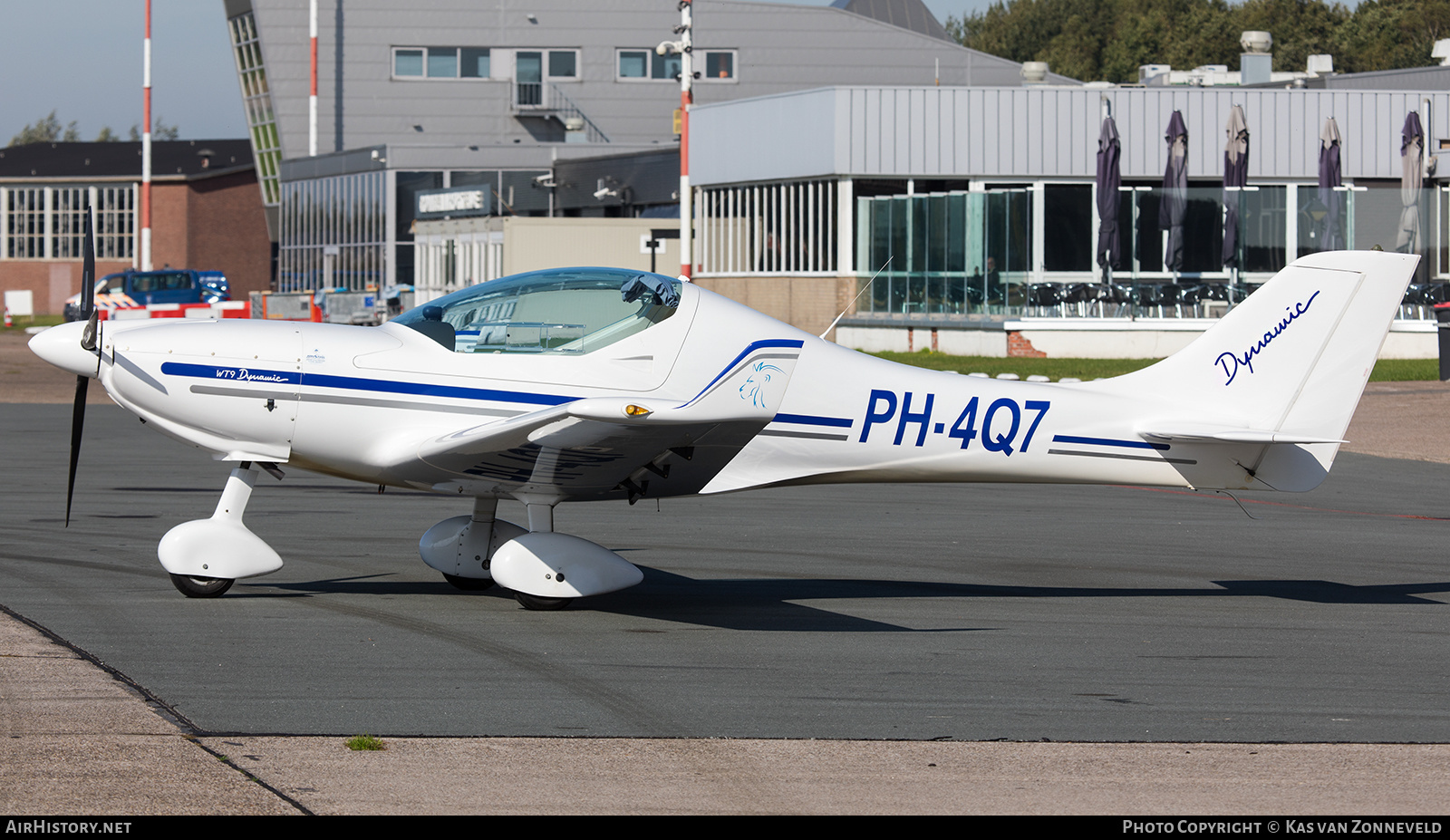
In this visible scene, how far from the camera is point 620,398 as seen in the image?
841cm

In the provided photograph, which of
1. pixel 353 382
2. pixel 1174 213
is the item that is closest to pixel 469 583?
pixel 353 382

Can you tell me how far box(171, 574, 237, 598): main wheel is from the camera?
893 cm

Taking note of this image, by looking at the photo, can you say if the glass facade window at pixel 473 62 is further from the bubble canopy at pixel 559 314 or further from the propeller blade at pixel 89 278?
the bubble canopy at pixel 559 314

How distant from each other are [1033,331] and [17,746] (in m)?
27.8

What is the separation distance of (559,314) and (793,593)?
2.31m

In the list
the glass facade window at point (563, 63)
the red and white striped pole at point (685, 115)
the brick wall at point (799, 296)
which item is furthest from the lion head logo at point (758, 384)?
the glass facade window at point (563, 63)

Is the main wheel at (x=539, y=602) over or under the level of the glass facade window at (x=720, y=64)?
A: under

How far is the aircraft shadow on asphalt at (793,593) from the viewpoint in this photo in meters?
8.89

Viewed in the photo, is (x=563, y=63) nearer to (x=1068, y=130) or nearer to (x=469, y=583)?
(x=1068, y=130)

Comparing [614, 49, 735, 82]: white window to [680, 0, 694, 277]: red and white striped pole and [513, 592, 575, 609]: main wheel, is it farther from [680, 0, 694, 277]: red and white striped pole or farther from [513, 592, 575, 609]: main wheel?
[513, 592, 575, 609]: main wheel

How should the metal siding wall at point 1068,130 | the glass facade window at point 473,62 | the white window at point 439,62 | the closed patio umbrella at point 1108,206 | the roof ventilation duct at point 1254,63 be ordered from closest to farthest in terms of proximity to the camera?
the closed patio umbrella at point 1108,206 < the metal siding wall at point 1068,130 < the roof ventilation duct at point 1254,63 < the white window at point 439,62 < the glass facade window at point 473,62

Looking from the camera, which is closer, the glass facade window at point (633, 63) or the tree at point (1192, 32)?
the glass facade window at point (633, 63)

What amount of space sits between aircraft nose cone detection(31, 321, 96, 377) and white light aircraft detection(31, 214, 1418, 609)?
0.01 m

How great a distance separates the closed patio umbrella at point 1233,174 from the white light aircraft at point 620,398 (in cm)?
2293
